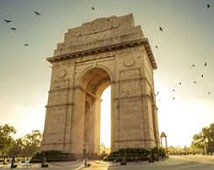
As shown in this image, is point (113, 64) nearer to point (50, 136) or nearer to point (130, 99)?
point (130, 99)

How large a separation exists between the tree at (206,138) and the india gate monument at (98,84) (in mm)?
50722

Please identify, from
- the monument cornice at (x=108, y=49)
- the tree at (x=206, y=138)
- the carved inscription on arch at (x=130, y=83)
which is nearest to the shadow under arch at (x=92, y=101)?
the monument cornice at (x=108, y=49)

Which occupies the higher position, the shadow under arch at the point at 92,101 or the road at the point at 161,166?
the shadow under arch at the point at 92,101

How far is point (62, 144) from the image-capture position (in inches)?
919

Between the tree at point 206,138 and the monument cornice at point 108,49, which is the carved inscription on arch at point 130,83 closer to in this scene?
the monument cornice at point 108,49

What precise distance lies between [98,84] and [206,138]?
5618cm

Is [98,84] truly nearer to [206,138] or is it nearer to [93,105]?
[93,105]

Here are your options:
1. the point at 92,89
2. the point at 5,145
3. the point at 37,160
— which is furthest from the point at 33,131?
the point at 37,160

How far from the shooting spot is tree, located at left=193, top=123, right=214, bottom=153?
67.6 meters

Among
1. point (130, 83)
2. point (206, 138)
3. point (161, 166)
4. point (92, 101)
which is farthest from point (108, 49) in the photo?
point (206, 138)

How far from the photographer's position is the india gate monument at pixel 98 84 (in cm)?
2219

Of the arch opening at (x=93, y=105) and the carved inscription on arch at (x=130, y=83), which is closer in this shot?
the carved inscription on arch at (x=130, y=83)

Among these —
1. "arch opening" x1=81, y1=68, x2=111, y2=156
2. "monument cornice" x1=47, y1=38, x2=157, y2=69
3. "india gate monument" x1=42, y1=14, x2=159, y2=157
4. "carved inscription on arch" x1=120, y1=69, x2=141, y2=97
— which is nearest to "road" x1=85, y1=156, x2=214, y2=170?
"india gate monument" x1=42, y1=14, x2=159, y2=157

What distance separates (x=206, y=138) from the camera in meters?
70.8
